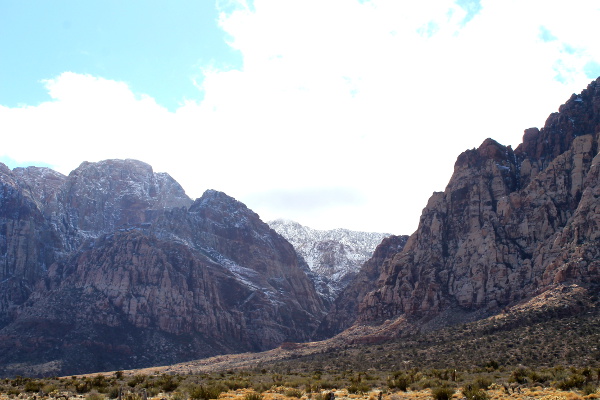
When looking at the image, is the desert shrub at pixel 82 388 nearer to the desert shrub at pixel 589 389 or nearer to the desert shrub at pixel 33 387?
the desert shrub at pixel 33 387

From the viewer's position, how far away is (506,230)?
122 m

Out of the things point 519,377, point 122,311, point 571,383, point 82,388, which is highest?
point 122,311

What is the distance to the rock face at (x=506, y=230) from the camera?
105 m

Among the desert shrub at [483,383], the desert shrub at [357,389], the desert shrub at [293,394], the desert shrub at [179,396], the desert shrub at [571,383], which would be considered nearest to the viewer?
the desert shrub at [179,396]

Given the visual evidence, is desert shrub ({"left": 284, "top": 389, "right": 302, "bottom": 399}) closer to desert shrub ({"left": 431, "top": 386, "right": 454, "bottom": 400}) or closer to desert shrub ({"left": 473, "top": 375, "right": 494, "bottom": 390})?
desert shrub ({"left": 431, "top": 386, "right": 454, "bottom": 400})

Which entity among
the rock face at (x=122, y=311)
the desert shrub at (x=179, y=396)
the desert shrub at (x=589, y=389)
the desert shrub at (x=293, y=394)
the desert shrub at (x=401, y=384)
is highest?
the rock face at (x=122, y=311)

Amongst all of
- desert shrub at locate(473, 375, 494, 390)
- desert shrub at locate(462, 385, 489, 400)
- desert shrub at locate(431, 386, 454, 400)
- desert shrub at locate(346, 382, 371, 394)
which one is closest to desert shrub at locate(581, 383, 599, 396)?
desert shrub at locate(462, 385, 489, 400)

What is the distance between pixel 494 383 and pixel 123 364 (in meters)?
121

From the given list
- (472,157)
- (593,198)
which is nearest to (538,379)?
(593,198)

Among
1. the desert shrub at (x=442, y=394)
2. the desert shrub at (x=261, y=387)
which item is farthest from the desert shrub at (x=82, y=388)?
the desert shrub at (x=442, y=394)

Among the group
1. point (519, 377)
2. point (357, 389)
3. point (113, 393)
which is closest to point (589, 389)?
point (519, 377)

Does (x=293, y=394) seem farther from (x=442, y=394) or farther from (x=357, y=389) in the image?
(x=442, y=394)

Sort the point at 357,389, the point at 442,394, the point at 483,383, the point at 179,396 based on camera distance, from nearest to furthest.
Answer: the point at 442,394
the point at 179,396
the point at 357,389
the point at 483,383

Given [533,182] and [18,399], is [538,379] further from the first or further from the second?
[533,182]
